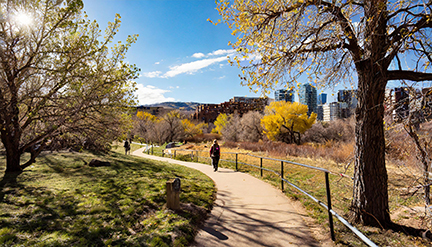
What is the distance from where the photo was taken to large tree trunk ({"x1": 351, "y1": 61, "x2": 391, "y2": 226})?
14.8 feet

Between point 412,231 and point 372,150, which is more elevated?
point 372,150

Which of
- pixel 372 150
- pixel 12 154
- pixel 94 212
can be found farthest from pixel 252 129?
pixel 94 212

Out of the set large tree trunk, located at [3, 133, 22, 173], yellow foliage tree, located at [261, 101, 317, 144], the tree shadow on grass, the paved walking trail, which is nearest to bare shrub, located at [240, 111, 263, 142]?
yellow foliage tree, located at [261, 101, 317, 144]

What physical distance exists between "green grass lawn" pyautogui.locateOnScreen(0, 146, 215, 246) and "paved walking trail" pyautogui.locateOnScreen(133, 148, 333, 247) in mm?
377

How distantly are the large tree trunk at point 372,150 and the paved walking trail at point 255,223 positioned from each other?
1.41m

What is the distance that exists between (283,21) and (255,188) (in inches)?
218

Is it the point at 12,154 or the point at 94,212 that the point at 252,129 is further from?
the point at 94,212

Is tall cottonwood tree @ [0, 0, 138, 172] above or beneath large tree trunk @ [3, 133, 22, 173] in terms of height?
above

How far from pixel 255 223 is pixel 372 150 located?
289 centimetres

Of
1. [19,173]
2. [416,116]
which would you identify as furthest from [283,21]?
[19,173]

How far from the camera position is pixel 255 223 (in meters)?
4.78

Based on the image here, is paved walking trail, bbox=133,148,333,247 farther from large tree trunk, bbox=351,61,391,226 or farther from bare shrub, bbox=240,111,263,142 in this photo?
bare shrub, bbox=240,111,263,142

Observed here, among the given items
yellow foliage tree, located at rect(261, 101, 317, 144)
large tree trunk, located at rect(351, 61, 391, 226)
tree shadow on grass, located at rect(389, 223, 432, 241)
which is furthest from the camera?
yellow foliage tree, located at rect(261, 101, 317, 144)

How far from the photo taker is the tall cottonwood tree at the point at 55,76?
664 cm
